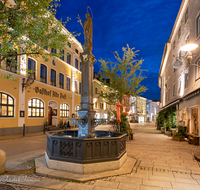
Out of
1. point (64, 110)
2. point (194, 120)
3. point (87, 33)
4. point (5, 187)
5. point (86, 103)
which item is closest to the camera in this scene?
point (5, 187)

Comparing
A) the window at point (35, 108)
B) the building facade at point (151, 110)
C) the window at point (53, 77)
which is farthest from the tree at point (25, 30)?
the building facade at point (151, 110)

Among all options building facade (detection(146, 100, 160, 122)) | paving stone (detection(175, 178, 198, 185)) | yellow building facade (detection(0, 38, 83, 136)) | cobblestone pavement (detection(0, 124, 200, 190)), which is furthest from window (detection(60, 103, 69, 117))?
building facade (detection(146, 100, 160, 122))

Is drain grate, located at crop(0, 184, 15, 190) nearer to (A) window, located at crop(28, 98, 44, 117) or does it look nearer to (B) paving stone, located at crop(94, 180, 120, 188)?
(B) paving stone, located at crop(94, 180, 120, 188)

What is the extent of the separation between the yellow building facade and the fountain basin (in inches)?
244

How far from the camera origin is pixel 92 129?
22.9 feet

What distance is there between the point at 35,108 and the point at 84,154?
54.2 feet

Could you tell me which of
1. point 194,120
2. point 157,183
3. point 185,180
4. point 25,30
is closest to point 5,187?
point 157,183

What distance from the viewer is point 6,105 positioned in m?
16.0

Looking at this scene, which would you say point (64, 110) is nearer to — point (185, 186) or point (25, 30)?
point (25, 30)

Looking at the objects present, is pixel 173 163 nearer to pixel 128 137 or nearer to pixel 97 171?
pixel 97 171

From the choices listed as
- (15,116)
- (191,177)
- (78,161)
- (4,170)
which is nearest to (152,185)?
(191,177)

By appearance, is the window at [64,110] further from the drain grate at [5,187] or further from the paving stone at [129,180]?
the paving stone at [129,180]

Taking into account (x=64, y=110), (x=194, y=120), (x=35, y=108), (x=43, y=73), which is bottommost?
(x=194, y=120)

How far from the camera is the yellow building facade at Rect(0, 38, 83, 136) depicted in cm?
1603
